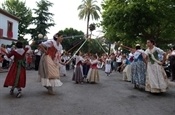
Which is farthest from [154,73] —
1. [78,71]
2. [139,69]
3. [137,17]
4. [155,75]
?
[137,17]

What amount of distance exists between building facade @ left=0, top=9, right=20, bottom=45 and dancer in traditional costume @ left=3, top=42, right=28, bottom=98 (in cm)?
3187

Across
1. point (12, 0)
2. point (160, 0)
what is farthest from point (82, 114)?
point (12, 0)

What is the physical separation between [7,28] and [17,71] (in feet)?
119

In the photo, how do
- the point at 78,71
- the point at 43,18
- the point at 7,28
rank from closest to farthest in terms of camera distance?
1. the point at 78,71
2. the point at 7,28
3. the point at 43,18

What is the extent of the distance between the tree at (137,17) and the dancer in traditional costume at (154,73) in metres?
19.6

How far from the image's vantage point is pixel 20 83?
9.47 meters

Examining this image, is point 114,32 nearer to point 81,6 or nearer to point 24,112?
point 24,112

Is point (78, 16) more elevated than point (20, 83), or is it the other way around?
point (78, 16)

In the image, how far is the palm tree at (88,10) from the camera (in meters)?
68.8

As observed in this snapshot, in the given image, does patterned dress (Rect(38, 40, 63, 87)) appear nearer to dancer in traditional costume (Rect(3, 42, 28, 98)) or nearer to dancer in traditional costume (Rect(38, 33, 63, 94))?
dancer in traditional costume (Rect(38, 33, 63, 94))

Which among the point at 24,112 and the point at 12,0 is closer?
the point at 24,112

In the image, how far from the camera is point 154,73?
11.0 metres

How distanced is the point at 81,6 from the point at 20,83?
61.5 m

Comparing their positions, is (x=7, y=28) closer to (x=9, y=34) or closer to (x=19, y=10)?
(x=9, y=34)
